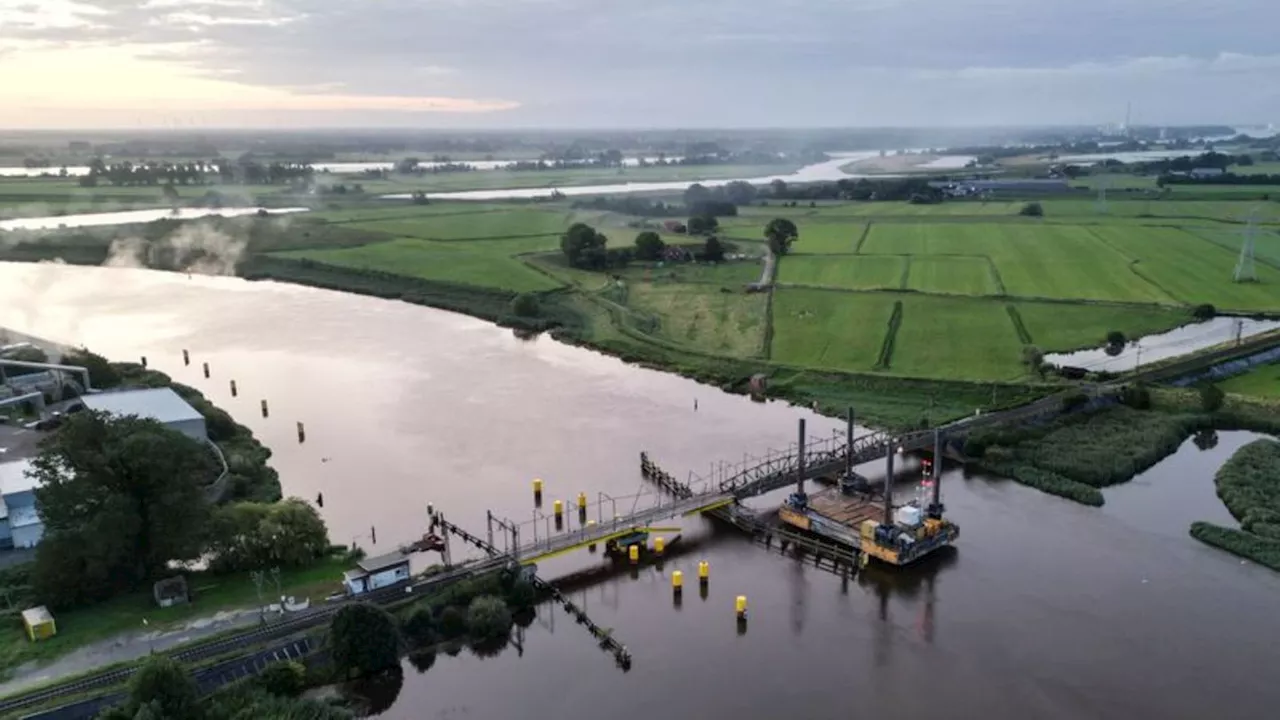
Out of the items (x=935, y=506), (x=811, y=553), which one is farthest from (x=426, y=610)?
(x=935, y=506)

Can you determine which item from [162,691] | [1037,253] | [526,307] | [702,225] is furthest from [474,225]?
[162,691]

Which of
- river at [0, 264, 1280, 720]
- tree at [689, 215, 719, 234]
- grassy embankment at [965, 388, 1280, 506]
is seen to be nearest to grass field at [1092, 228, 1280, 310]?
grassy embankment at [965, 388, 1280, 506]

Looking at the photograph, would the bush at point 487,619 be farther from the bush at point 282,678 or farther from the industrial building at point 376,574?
the bush at point 282,678

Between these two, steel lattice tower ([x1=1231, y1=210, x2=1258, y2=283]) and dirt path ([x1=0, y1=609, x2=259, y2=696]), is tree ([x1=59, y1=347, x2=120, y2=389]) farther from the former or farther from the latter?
steel lattice tower ([x1=1231, y1=210, x2=1258, y2=283])

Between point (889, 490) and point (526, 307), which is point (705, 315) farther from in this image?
point (889, 490)

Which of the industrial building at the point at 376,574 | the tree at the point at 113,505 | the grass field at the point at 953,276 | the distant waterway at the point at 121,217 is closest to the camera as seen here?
the tree at the point at 113,505

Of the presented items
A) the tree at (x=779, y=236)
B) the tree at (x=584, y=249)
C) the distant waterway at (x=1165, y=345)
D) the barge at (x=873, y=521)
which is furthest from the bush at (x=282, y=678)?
the tree at (x=779, y=236)

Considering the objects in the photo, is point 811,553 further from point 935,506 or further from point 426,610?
point 426,610
